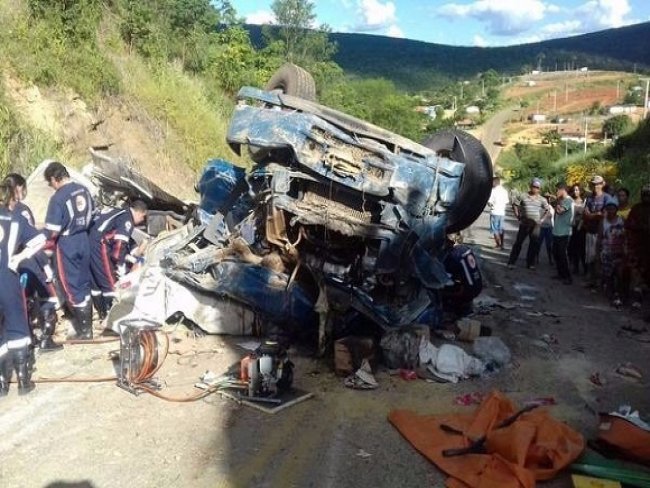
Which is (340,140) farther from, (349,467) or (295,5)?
(295,5)

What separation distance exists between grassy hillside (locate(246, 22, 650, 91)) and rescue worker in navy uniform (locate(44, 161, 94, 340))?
119 meters

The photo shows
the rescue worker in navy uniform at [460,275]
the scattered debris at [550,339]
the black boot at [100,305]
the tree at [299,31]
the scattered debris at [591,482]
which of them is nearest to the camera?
the scattered debris at [591,482]

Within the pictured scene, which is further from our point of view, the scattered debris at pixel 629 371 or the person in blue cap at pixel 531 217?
the person in blue cap at pixel 531 217

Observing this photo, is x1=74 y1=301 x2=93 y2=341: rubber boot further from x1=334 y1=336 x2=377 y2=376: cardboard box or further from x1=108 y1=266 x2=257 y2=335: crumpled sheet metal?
x1=334 y1=336 x2=377 y2=376: cardboard box

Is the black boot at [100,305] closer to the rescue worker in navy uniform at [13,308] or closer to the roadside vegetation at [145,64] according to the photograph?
the rescue worker in navy uniform at [13,308]

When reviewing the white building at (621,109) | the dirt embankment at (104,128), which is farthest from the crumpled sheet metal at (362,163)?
the white building at (621,109)

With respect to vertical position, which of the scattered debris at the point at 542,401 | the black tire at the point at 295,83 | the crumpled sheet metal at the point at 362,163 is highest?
the black tire at the point at 295,83

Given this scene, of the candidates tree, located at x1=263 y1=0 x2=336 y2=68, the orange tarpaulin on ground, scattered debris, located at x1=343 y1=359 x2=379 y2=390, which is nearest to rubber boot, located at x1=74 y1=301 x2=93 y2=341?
scattered debris, located at x1=343 y1=359 x2=379 y2=390

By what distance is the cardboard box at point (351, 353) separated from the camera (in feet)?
17.7

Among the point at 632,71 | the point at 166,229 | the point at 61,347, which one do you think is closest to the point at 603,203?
the point at 166,229

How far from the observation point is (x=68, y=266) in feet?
20.0

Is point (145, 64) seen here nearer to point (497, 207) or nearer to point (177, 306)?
point (497, 207)

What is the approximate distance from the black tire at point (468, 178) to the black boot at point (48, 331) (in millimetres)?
3870

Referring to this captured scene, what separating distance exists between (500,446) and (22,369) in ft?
11.6
